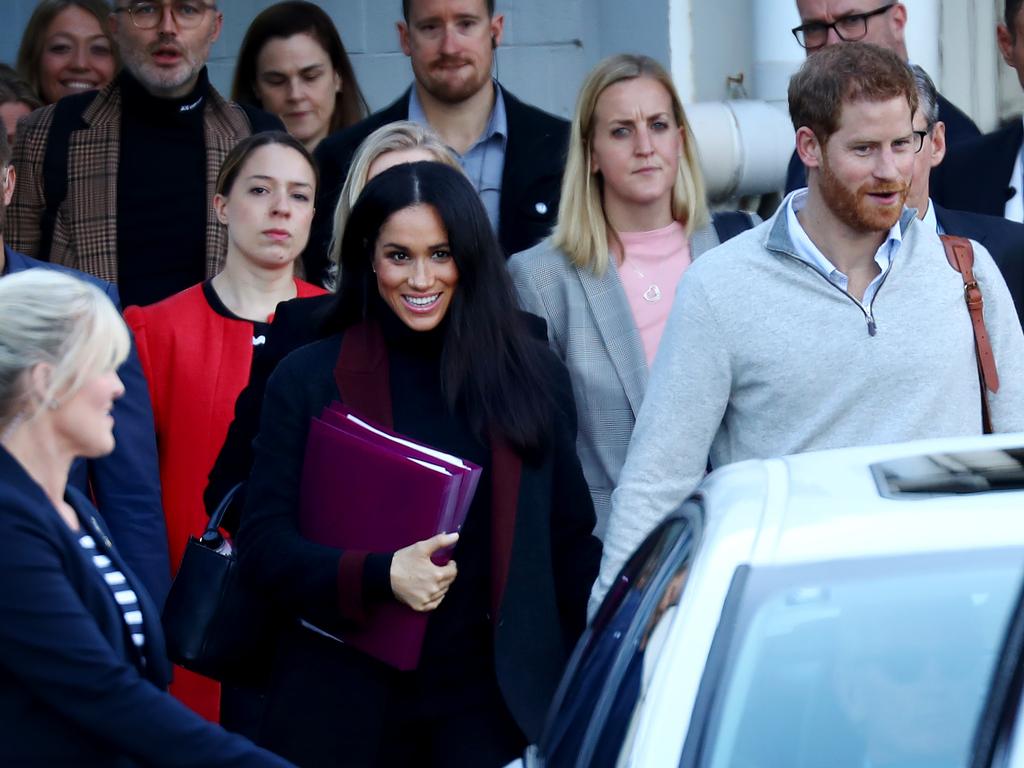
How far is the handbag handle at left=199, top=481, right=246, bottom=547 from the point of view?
12.9 ft

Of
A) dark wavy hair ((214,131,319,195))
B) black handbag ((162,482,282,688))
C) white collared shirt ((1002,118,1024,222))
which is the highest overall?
dark wavy hair ((214,131,319,195))

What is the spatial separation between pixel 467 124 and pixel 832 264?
2.07 metres

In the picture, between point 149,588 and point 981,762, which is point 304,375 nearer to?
point 149,588

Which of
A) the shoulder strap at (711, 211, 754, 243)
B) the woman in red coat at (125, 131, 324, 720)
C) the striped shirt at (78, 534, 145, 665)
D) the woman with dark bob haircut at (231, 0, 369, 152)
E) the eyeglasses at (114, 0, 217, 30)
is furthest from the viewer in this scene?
the woman with dark bob haircut at (231, 0, 369, 152)

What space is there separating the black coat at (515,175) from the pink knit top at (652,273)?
558 millimetres

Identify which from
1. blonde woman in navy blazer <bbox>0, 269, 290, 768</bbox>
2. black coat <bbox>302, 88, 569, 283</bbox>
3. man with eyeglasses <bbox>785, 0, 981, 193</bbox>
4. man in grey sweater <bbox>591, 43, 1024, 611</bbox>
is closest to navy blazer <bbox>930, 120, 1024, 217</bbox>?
man with eyeglasses <bbox>785, 0, 981, 193</bbox>

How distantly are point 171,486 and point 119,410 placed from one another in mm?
407

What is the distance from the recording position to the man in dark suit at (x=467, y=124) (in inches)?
213

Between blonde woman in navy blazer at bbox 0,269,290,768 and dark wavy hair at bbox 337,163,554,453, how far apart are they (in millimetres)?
909

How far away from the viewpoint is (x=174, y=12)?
5812 mm

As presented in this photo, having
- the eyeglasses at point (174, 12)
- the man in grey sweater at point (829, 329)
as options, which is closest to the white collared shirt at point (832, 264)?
the man in grey sweater at point (829, 329)

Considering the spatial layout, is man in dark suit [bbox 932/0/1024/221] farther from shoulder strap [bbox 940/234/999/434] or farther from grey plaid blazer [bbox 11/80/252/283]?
grey plaid blazer [bbox 11/80/252/283]

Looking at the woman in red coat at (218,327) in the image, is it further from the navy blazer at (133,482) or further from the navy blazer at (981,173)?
the navy blazer at (981,173)

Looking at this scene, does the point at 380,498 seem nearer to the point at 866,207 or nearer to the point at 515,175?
the point at 866,207
